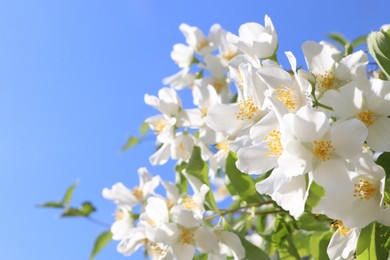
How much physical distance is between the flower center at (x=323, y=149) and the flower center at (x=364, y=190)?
8cm

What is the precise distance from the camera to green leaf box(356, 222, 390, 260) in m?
0.98

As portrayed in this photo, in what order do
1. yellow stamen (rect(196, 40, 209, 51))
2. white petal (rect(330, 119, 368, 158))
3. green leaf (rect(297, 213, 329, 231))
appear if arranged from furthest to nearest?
yellow stamen (rect(196, 40, 209, 51)) < green leaf (rect(297, 213, 329, 231)) < white petal (rect(330, 119, 368, 158))

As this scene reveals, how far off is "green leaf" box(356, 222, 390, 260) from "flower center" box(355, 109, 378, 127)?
191 mm

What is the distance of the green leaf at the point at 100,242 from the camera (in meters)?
1.95

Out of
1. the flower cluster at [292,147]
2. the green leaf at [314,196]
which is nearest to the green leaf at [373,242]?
the flower cluster at [292,147]

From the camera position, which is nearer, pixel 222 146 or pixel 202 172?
pixel 202 172

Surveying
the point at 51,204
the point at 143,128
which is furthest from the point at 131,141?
the point at 51,204

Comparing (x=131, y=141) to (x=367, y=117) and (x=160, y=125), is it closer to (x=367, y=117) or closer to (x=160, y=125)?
(x=160, y=125)

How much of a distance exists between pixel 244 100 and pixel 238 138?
0.29 ft

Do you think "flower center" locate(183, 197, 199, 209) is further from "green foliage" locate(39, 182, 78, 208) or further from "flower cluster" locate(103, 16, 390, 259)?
"green foliage" locate(39, 182, 78, 208)

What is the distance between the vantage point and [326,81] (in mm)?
1065

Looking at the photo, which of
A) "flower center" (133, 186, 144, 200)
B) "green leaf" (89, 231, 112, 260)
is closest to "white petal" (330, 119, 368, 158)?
"flower center" (133, 186, 144, 200)

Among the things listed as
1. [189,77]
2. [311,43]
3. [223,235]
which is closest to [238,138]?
[311,43]

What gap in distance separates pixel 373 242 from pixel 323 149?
21 centimetres
